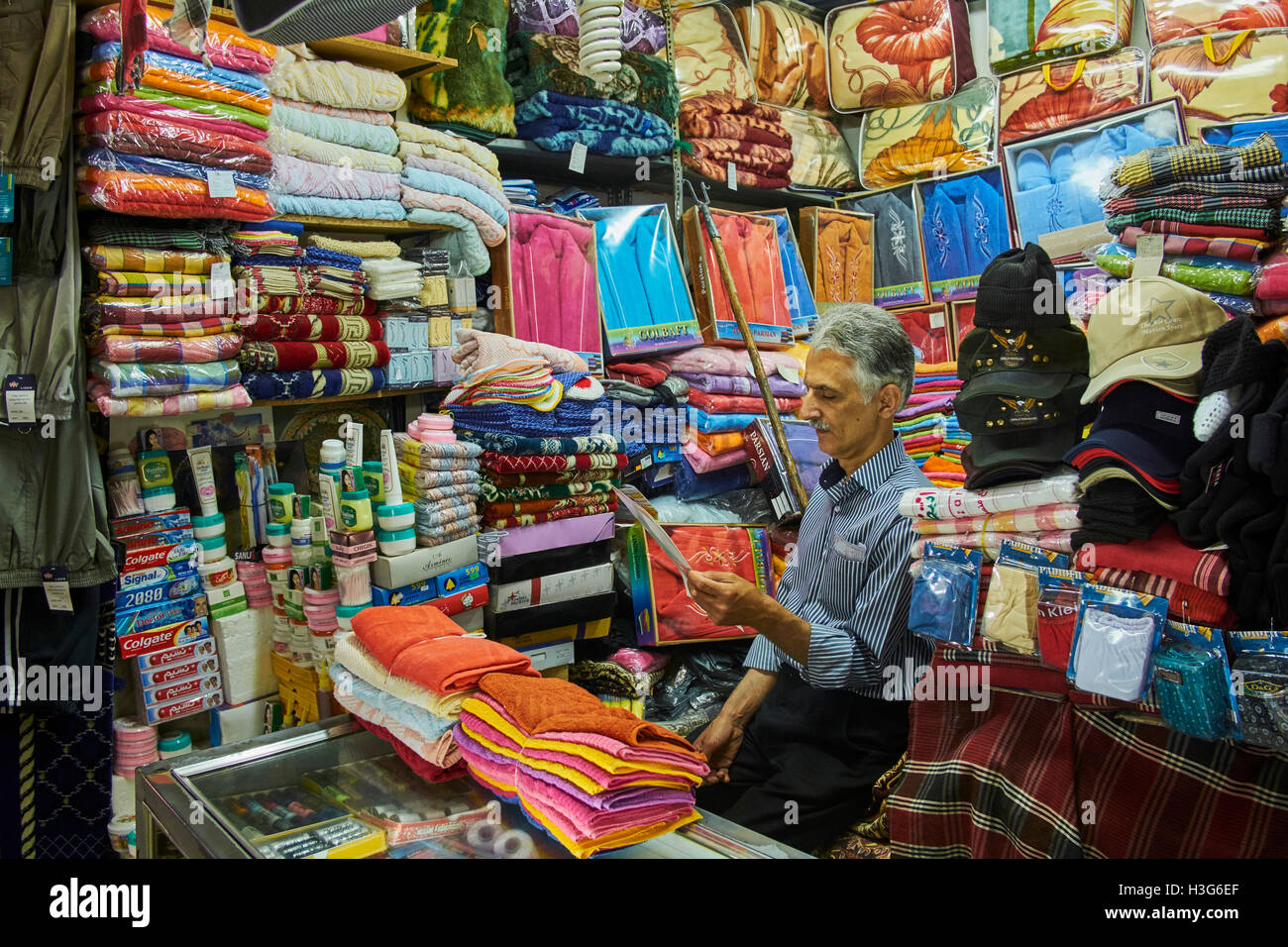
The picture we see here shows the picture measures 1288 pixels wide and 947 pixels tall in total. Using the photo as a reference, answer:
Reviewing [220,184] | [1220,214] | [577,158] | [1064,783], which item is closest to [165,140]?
[220,184]

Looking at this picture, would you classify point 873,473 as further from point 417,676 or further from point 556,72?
point 556,72

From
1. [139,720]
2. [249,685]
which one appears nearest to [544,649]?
[249,685]

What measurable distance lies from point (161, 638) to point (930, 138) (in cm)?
486

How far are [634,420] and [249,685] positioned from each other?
181cm

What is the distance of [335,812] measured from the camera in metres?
1.53

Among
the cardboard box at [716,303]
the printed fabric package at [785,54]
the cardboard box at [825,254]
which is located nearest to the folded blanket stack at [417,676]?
the cardboard box at [716,303]

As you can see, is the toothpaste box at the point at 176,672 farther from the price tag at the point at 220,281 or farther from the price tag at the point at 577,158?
the price tag at the point at 577,158

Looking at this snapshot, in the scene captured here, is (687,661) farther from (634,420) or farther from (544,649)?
(634,420)

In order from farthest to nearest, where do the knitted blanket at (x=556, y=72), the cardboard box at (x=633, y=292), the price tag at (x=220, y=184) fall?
the cardboard box at (x=633, y=292), the knitted blanket at (x=556, y=72), the price tag at (x=220, y=184)

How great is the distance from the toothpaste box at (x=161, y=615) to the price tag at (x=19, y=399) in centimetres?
62

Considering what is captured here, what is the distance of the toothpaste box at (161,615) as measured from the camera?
273 cm

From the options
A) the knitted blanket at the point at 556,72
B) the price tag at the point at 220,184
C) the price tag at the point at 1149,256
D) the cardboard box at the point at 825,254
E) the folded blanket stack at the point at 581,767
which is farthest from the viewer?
the cardboard box at the point at 825,254

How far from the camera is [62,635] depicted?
8.53ft

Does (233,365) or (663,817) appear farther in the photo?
(233,365)
